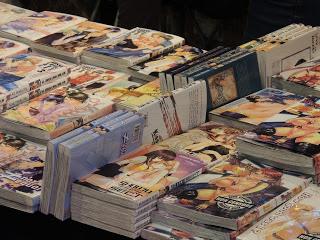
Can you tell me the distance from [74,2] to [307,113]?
3.34 metres

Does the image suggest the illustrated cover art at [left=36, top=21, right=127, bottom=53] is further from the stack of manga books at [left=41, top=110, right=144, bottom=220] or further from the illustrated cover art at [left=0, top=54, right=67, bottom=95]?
the stack of manga books at [left=41, top=110, right=144, bottom=220]

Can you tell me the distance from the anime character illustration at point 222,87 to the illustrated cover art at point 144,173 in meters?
0.32

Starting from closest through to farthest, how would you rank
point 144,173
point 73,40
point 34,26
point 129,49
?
point 144,173 → point 129,49 → point 73,40 → point 34,26

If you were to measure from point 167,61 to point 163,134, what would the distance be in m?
0.56

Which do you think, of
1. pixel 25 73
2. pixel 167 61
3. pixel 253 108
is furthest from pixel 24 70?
pixel 253 108

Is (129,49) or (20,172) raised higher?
(129,49)

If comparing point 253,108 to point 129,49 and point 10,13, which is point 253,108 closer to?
point 129,49

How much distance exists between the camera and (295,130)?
2.39 m

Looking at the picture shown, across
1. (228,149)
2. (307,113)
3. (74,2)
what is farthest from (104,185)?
(74,2)

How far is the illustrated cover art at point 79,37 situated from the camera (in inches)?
126

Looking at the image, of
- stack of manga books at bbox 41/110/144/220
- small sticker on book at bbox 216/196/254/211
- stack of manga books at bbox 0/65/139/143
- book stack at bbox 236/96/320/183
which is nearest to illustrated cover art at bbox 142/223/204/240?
small sticker on book at bbox 216/196/254/211

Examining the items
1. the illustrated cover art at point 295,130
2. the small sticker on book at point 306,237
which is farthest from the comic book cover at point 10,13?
the small sticker on book at point 306,237

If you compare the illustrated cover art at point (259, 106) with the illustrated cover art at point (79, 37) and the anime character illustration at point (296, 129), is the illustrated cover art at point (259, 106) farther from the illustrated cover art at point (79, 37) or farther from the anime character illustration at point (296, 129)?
the illustrated cover art at point (79, 37)

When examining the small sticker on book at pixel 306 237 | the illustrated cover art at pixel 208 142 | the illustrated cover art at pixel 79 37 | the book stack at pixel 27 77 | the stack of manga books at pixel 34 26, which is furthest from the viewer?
the stack of manga books at pixel 34 26
